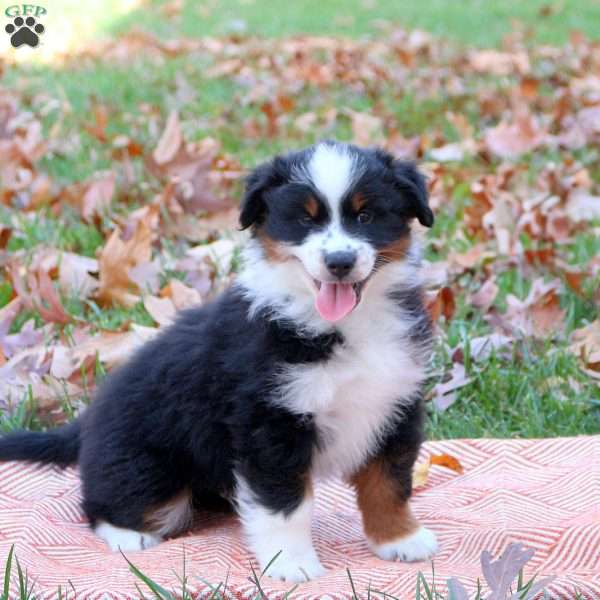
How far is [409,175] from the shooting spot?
9.66 ft

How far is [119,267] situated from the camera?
4812 mm

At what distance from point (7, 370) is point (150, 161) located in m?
2.60

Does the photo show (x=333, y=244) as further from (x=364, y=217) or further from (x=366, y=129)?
(x=366, y=129)

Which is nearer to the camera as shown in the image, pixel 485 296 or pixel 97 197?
pixel 485 296

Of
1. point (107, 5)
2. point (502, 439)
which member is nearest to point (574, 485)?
point (502, 439)

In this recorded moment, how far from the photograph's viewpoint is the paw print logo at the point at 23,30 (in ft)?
19.6

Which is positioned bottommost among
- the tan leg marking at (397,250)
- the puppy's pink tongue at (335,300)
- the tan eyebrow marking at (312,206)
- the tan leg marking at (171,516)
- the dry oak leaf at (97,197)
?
the tan leg marking at (171,516)

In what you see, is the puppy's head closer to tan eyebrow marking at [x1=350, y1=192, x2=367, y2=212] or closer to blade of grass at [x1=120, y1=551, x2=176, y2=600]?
tan eyebrow marking at [x1=350, y1=192, x2=367, y2=212]

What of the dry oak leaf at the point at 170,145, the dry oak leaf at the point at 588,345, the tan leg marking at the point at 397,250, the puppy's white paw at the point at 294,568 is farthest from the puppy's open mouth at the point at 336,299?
the dry oak leaf at the point at 170,145

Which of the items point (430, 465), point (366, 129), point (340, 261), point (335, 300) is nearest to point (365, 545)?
point (430, 465)

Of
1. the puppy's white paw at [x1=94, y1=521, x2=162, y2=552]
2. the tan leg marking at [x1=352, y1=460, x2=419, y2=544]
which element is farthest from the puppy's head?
the puppy's white paw at [x1=94, y1=521, x2=162, y2=552]

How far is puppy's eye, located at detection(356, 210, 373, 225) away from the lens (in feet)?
9.23

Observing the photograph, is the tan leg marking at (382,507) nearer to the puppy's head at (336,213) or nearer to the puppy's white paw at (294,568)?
the puppy's white paw at (294,568)

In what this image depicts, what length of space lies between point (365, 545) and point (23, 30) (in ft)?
14.9
